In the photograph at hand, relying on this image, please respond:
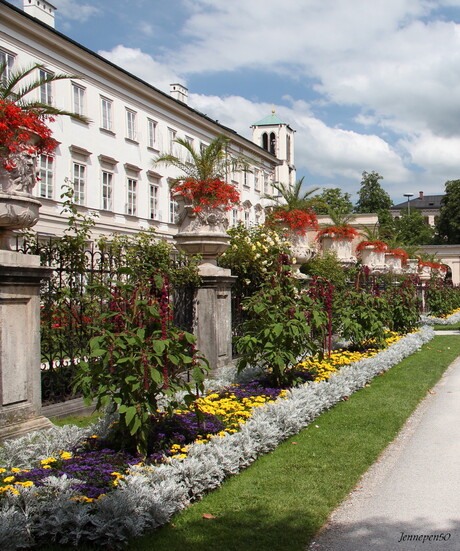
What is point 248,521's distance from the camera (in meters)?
4.04

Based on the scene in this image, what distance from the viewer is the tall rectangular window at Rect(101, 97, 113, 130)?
30.1m

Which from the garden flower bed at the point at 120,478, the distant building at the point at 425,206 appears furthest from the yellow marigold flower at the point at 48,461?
the distant building at the point at 425,206

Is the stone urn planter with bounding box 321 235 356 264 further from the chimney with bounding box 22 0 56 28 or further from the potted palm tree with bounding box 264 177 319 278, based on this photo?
the chimney with bounding box 22 0 56 28

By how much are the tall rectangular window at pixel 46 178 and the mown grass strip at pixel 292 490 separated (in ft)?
68.0

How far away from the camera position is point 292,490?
15.1 feet

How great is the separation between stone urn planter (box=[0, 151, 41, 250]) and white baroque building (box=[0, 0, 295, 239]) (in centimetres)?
1711

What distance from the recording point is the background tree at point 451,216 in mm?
65438

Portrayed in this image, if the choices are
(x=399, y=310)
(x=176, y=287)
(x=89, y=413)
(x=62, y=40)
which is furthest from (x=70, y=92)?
(x=89, y=413)

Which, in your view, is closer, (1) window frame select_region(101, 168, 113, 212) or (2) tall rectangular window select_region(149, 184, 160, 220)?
(1) window frame select_region(101, 168, 113, 212)

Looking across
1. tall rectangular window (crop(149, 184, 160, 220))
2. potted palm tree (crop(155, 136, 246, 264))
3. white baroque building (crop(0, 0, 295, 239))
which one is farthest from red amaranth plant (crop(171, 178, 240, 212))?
tall rectangular window (crop(149, 184, 160, 220))

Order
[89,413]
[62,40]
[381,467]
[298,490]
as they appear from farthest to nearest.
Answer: [62,40]
[89,413]
[381,467]
[298,490]

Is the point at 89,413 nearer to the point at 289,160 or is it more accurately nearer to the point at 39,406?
the point at 39,406

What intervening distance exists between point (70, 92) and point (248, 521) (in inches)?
1050

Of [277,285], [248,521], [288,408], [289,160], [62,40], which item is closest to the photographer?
[248,521]
